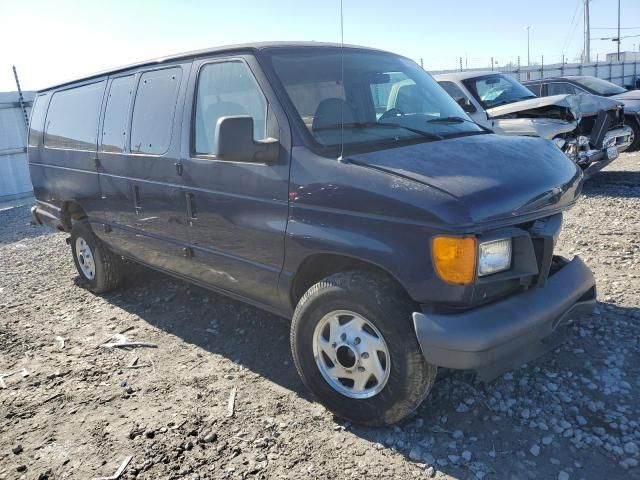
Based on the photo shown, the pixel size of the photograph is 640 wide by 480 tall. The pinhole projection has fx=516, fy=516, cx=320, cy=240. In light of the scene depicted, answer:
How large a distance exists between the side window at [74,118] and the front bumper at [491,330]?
3.69 m

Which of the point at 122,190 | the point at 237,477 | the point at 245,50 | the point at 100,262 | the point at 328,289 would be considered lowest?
the point at 237,477

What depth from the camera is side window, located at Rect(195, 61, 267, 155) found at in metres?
3.19

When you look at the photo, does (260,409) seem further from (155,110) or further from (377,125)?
(155,110)

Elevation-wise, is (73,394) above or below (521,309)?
below

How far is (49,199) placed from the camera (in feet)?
18.8

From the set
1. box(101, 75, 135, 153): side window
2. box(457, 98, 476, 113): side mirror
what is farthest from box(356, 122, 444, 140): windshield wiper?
box(457, 98, 476, 113): side mirror

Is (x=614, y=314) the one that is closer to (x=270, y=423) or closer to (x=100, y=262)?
(x=270, y=423)

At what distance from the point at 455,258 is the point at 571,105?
21.4 ft

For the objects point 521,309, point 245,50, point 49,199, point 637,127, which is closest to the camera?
point 521,309

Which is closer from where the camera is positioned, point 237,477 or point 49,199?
point 237,477

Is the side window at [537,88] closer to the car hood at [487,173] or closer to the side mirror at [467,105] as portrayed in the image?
the side mirror at [467,105]

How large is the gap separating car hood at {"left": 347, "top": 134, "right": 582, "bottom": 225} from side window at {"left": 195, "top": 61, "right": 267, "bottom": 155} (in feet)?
2.45

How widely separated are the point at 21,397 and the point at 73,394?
1.22 feet

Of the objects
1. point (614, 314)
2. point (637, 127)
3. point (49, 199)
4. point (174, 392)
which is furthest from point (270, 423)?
point (637, 127)
